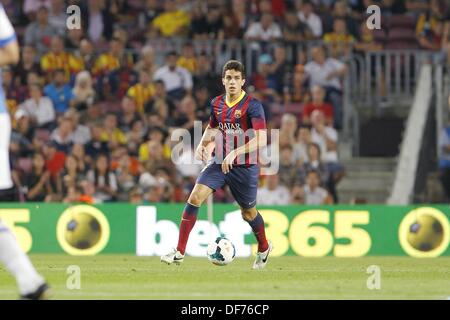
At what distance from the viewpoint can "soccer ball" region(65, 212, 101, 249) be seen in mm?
19328

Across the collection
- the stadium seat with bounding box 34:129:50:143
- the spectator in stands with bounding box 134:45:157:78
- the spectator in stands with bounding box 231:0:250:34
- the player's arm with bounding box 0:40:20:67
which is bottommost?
the stadium seat with bounding box 34:129:50:143

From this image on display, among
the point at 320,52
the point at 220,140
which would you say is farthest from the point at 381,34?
the point at 220,140

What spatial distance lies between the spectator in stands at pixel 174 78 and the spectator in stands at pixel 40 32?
7.82 feet

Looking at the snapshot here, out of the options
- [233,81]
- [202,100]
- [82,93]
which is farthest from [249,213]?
[82,93]

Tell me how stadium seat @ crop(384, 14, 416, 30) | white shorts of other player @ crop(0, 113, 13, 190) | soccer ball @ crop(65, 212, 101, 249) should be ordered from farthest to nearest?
1. stadium seat @ crop(384, 14, 416, 30)
2. soccer ball @ crop(65, 212, 101, 249)
3. white shorts of other player @ crop(0, 113, 13, 190)

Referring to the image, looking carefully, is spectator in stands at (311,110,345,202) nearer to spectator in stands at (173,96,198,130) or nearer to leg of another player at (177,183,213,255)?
spectator in stands at (173,96,198,130)

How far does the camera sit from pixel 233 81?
14.3 metres

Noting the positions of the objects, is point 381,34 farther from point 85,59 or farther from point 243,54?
point 85,59

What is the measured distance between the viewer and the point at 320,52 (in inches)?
914

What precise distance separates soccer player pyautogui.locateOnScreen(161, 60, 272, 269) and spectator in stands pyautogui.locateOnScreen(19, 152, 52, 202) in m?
7.18

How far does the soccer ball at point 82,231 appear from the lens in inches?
761

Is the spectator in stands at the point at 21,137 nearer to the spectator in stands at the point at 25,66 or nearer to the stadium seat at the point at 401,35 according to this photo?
the spectator in stands at the point at 25,66

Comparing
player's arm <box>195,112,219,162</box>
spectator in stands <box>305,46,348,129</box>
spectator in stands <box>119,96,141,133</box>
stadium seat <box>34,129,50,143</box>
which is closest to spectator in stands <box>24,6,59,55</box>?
stadium seat <box>34,129,50,143</box>

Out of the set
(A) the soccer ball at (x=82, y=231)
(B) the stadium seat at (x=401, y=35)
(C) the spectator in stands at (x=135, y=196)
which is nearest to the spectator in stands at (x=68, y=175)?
(C) the spectator in stands at (x=135, y=196)
